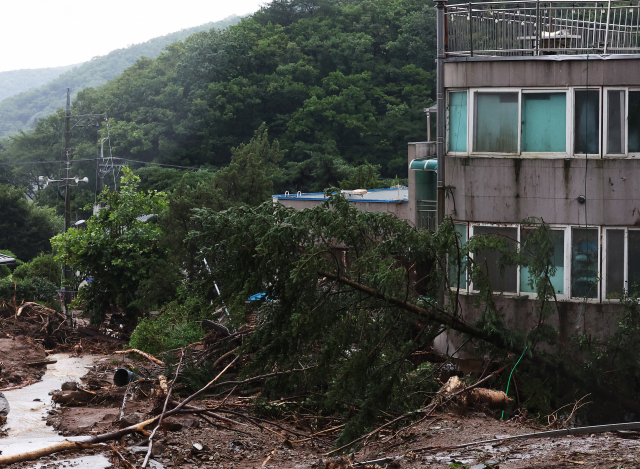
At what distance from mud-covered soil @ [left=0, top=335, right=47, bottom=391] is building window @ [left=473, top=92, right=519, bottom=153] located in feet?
33.5

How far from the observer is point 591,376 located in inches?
400

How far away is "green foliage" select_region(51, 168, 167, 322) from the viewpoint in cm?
2262

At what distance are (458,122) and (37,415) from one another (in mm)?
8488

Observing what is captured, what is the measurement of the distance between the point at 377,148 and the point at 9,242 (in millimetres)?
30084

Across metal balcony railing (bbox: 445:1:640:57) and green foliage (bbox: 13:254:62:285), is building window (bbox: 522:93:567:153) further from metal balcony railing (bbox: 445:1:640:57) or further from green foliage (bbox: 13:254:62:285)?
green foliage (bbox: 13:254:62:285)

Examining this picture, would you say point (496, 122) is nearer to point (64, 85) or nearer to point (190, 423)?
point (190, 423)

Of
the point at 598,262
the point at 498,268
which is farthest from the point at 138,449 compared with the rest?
the point at 598,262

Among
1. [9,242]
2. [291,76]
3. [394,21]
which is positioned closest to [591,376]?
[9,242]

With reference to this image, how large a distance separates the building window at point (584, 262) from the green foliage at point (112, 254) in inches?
562

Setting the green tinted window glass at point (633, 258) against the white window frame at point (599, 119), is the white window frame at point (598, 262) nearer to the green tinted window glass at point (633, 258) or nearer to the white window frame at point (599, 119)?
the green tinted window glass at point (633, 258)

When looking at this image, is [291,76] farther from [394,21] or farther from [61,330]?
[61,330]

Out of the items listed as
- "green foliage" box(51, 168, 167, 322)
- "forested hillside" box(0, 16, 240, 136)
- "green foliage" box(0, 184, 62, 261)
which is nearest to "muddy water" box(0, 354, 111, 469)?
"green foliage" box(51, 168, 167, 322)

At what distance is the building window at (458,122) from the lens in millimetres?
12055

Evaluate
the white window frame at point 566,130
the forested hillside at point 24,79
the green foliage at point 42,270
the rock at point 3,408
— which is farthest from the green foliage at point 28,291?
the forested hillside at point 24,79
